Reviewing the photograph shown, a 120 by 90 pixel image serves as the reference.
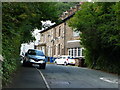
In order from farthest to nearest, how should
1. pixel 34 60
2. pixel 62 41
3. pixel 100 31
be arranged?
pixel 62 41
pixel 34 60
pixel 100 31

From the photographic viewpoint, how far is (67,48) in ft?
157

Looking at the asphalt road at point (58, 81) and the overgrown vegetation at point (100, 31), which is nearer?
the asphalt road at point (58, 81)

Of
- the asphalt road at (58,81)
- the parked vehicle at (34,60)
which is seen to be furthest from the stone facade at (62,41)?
the asphalt road at (58,81)

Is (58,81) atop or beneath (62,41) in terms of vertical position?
beneath

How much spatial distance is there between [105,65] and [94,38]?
10.0 feet

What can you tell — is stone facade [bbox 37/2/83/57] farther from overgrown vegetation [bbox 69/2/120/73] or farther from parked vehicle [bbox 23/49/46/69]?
parked vehicle [bbox 23/49/46/69]

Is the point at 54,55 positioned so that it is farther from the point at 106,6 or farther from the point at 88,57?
the point at 106,6

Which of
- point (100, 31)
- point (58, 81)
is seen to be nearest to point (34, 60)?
point (100, 31)

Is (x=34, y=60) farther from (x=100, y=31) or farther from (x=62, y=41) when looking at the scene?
(x=62, y=41)

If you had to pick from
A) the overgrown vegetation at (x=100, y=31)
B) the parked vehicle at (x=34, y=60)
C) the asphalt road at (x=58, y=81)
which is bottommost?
the asphalt road at (x=58, y=81)

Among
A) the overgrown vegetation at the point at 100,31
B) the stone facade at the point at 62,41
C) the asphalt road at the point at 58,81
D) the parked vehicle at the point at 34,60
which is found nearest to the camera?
the asphalt road at the point at 58,81

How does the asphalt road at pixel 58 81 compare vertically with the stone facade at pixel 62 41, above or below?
below

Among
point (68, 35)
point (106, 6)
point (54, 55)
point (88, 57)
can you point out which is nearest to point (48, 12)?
point (106, 6)

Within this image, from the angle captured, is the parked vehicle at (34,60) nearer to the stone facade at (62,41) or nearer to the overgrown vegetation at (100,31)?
the overgrown vegetation at (100,31)
